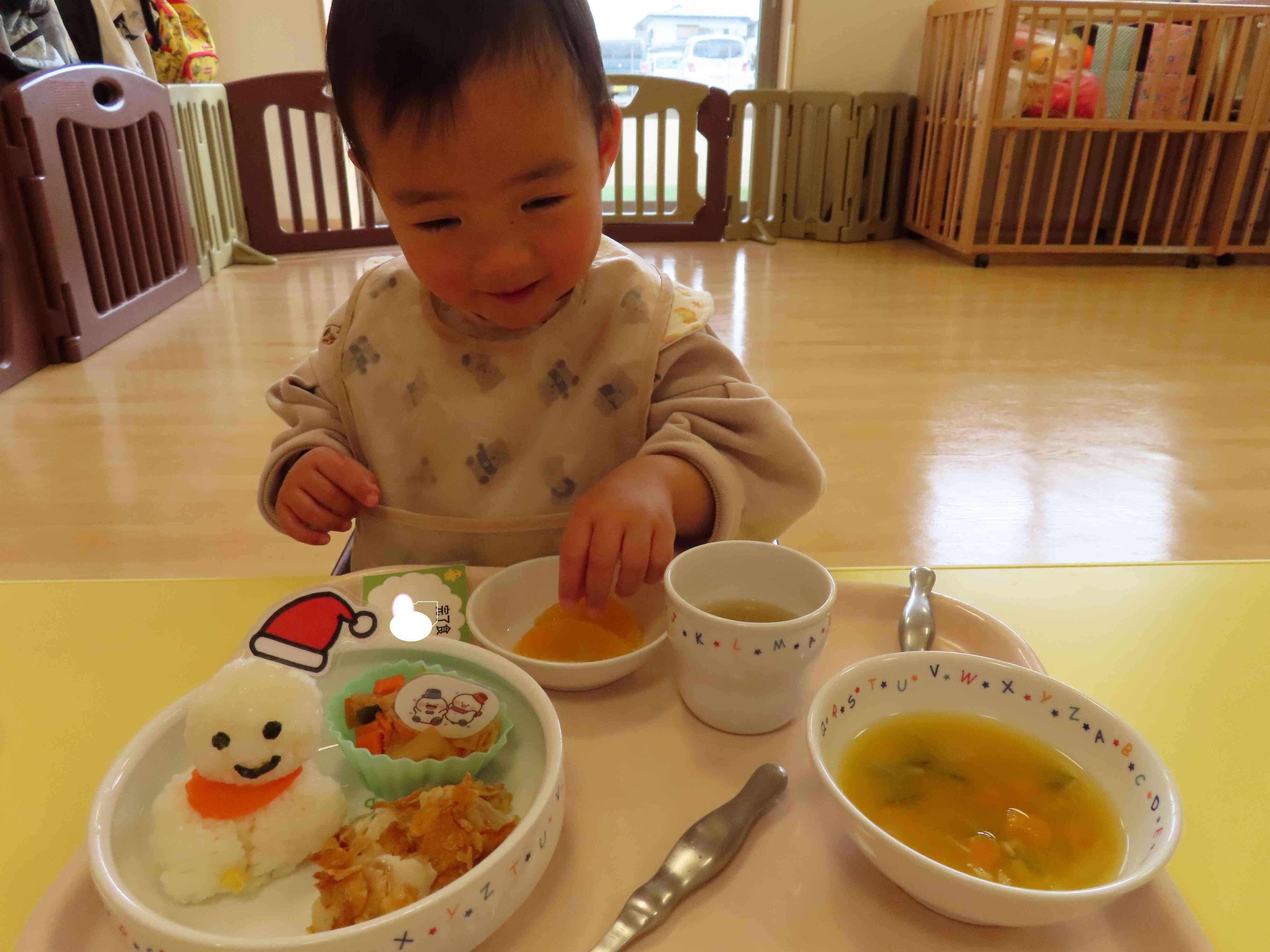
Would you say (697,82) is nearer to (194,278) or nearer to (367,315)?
(194,278)

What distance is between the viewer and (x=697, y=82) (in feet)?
12.4

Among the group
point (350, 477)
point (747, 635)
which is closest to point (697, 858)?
point (747, 635)

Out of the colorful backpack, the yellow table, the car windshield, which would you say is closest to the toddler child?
the yellow table

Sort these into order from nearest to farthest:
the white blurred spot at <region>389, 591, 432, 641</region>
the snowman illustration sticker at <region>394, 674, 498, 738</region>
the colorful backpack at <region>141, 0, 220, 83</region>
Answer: the snowman illustration sticker at <region>394, 674, 498, 738</region> → the white blurred spot at <region>389, 591, 432, 641</region> → the colorful backpack at <region>141, 0, 220, 83</region>

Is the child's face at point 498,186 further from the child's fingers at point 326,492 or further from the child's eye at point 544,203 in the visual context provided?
the child's fingers at point 326,492

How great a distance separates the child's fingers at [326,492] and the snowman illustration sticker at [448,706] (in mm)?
303

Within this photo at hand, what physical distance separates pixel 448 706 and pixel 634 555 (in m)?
0.16

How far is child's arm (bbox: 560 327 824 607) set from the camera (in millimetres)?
609

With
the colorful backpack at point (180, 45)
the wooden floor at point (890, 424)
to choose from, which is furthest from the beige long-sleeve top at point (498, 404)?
the colorful backpack at point (180, 45)

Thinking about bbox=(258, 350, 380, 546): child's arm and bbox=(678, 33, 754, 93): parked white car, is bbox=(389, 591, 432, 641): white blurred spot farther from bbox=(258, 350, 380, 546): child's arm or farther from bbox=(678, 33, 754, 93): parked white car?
bbox=(678, 33, 754, 93): parked white car

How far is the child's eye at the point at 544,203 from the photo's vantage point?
59 centimetres

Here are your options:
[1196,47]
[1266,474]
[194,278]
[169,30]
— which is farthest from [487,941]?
[1196,47]

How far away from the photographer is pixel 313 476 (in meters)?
0.73

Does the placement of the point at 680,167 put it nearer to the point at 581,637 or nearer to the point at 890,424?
the point at 890,424
